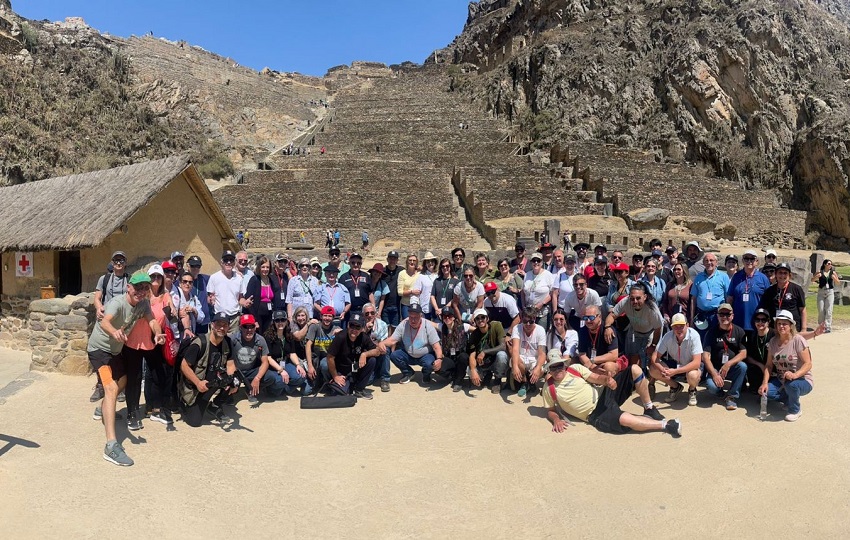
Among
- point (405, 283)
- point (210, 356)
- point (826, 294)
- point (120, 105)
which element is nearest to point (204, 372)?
point (210, 356)

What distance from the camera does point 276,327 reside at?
238 inches

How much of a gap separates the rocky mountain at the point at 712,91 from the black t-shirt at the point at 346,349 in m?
26.8

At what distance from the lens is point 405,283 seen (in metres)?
7.39

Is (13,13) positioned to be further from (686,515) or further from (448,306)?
(686,515)

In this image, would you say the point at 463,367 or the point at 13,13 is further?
the point at 13,13

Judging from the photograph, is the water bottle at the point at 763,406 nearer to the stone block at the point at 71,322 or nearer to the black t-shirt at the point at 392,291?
the black t-shirt at the point at 392,291

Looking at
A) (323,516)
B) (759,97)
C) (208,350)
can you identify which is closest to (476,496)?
(323,516)

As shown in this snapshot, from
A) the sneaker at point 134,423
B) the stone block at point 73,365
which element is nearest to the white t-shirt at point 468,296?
the sneaker at point 134,423

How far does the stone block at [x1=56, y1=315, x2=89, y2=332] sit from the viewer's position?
251 inches

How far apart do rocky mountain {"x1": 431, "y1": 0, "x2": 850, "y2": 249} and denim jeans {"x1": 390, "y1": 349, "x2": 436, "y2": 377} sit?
26.0 meters

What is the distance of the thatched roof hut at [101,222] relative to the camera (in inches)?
315

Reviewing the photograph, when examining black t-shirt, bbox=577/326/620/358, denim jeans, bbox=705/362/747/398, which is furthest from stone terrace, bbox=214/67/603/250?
denim jeans, bbox=705/362/747/398

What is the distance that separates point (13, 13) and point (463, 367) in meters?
40.7

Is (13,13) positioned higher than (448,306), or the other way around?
(13,13)
